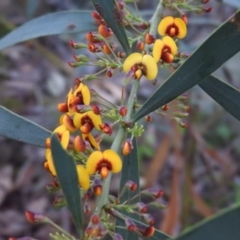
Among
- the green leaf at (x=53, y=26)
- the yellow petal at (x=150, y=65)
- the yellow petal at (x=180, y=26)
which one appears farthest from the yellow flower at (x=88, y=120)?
the green leaf at (x=53, y=26)

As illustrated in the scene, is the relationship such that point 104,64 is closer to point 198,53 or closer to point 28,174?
point 198,53

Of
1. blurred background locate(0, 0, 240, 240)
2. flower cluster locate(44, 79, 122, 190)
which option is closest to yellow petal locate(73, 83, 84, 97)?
flower cluster locate(44, 79, 122, 190)

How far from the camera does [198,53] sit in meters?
0.76

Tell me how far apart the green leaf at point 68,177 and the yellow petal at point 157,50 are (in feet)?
0.80

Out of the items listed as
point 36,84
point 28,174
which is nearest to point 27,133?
point 28,174

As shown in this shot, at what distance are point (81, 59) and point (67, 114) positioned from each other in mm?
96

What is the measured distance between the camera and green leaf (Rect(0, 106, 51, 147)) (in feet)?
2.91

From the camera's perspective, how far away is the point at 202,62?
0.76m

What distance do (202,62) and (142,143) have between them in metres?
1.96

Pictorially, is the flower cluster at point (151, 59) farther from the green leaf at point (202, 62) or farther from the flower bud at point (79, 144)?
the flower bud at point (79, 144)

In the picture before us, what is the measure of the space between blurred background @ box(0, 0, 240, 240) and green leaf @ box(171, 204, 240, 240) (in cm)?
121

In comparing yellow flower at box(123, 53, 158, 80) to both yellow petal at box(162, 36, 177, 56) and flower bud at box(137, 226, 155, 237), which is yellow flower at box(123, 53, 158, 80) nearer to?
yellow petal at box(162, 36, 177, 56)

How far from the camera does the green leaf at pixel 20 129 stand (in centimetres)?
89

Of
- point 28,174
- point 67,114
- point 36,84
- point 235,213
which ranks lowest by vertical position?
point 235,213
